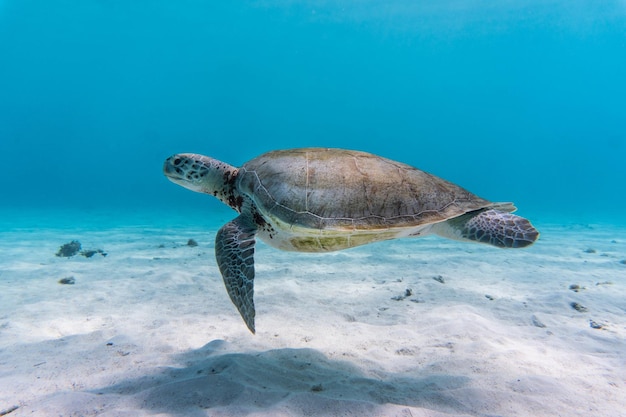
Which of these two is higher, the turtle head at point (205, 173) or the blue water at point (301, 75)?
the blue water at point (301, 75)

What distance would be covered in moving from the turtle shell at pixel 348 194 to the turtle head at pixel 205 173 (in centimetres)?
51

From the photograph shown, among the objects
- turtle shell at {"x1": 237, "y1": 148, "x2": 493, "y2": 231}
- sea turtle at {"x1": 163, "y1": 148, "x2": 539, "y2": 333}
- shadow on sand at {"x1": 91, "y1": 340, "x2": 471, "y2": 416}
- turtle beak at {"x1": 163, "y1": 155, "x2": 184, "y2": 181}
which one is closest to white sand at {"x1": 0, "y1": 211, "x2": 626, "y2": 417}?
shadow on sand at {"x1": 91, "y1": 340, "x2": 471, "y2": 416}

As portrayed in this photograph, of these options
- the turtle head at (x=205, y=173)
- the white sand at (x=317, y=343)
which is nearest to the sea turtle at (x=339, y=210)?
the turtle head at (x=205, y=173)

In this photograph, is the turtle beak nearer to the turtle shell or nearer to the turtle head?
the turtle head

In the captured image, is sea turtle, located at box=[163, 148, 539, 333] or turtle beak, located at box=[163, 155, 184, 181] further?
turtle beak, located at box=[163, 155, 184, 181]

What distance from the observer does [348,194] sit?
155 inches

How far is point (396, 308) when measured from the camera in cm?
537

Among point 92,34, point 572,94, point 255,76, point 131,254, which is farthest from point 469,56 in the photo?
point 131,254

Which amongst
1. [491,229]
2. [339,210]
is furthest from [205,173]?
[491,229]

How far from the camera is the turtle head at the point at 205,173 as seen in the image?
492cm

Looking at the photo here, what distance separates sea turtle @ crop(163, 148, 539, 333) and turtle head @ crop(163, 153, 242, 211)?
0.42 meters

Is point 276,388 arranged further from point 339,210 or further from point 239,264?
point 339,210

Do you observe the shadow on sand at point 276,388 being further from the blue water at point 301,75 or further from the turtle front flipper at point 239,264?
the blue water at point 301,75

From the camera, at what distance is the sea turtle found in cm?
372
